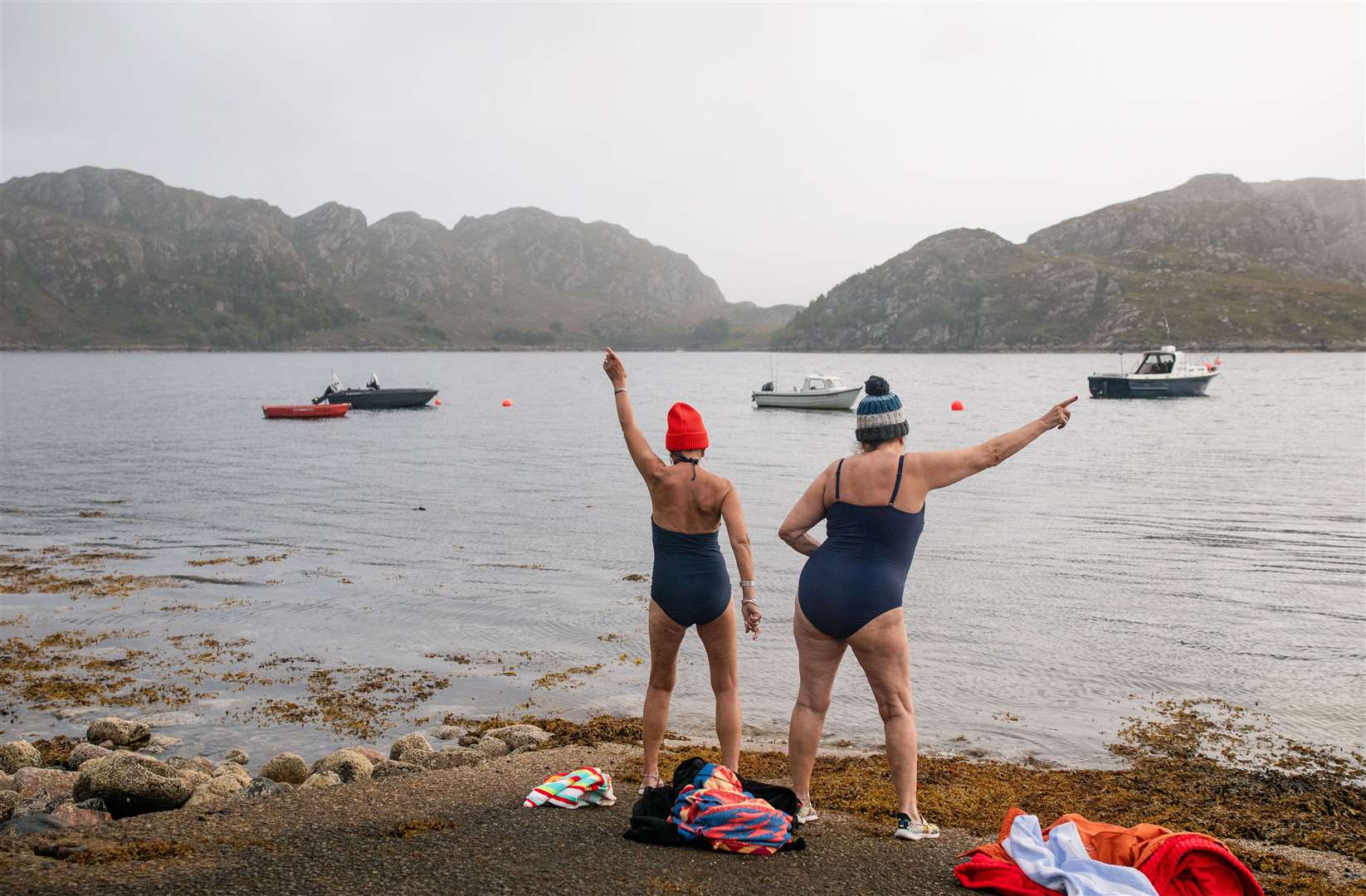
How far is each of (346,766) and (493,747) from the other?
135cm

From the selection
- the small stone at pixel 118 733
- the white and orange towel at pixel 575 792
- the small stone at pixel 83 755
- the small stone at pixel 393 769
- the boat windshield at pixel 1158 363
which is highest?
the boat windshield at pixel 1158 363

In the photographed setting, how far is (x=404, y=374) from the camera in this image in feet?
499

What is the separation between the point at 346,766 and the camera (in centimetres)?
849

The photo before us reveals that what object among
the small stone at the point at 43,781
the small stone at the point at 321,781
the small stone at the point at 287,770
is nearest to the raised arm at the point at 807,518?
the small stone at the point at 321,781

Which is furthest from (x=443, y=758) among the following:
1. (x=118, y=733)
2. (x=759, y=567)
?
(x=759, y=567)

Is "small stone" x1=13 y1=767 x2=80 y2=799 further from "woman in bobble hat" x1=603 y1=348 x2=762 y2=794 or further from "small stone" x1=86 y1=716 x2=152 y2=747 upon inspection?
"woman in bobble hat" x1=603 y1=348 x2=762 y2=794

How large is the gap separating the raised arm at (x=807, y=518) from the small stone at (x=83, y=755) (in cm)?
683

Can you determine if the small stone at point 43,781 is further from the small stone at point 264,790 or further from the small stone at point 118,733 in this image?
the small stone at point 264,790

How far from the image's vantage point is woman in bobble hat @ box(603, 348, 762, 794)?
629 centimetres

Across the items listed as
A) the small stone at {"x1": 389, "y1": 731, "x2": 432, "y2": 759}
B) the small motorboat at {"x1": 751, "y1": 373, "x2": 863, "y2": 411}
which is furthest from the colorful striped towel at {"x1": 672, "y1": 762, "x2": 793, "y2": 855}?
the small motorboat at {"x1": 751, "y1": 373, "x2": 863, "y2": 411}

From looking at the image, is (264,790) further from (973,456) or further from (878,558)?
(973,456)

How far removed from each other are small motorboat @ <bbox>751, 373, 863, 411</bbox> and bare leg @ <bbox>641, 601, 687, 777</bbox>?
57983 mm

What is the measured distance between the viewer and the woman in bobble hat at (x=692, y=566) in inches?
248

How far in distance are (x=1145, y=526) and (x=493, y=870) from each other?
70.5 ft
